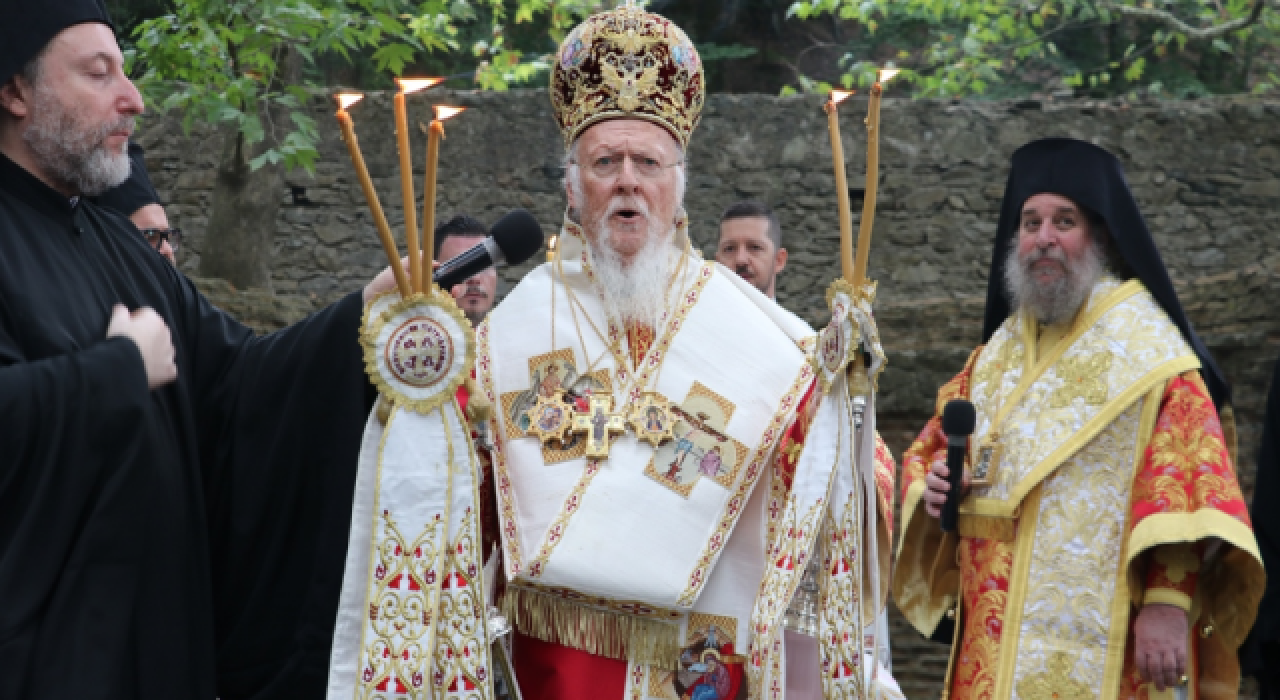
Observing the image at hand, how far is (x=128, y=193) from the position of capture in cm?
548

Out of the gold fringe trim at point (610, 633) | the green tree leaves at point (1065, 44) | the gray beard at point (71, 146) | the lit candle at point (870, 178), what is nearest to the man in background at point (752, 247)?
the gold fringe trim at point (610, 633)

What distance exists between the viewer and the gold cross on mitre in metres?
4.07

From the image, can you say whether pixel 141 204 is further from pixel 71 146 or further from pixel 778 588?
pixel 778 588

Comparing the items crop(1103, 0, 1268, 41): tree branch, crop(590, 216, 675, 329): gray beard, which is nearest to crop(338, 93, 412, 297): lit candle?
crop(590, 216, 675, 329): gray beard

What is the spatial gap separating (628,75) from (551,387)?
35.1 inches

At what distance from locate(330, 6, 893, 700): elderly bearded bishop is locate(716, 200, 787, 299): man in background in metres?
2.18

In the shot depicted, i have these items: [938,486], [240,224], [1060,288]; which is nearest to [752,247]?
[1060,288]

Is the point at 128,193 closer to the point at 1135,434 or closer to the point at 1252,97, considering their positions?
the point at 1135,434

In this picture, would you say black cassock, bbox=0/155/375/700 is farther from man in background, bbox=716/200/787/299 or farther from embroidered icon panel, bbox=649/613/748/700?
man in background, bbox=716/200/787/299

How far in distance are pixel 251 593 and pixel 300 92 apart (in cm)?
610

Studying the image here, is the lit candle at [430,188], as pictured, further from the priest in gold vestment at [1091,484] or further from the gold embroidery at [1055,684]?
the gold embroidery at [1055,684]

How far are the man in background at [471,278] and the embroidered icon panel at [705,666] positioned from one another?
2.17 m

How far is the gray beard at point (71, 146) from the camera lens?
334 cm

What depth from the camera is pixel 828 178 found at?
13.3 metres
